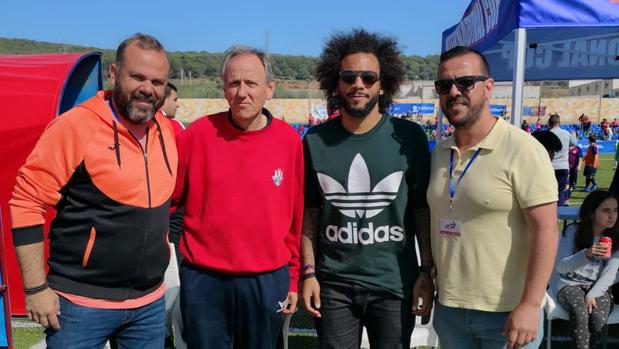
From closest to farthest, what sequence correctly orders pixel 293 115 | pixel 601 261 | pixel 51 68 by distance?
pixel 601 261, pixel 51 68, pixel 293 115

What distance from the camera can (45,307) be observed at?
2.11 metres

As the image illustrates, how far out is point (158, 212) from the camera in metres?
2.29

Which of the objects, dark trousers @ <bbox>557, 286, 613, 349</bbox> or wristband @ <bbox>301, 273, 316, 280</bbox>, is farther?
dark trousers @ <bbox>557, 286, 613, 349</bbox>

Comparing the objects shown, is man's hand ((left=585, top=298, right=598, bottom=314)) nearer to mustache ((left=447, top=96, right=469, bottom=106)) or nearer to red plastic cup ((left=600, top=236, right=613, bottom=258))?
red plastic cup ((left=600, top=236, right=613, bottom=258))

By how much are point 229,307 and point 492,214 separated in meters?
1.25

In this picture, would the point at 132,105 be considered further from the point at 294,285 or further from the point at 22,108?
the point at 22,108

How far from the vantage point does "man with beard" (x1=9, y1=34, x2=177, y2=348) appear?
207 cm

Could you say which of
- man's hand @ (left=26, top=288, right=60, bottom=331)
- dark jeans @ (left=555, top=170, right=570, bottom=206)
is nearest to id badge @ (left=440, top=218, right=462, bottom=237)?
man's hand @ (left=26, top=288, right=60, bottom=331)

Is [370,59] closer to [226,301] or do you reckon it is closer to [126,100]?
[126,100]

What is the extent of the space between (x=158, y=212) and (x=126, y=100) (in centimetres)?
51

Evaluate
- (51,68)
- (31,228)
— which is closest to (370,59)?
(31,228)

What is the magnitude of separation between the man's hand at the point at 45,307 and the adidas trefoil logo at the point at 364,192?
4.28ft

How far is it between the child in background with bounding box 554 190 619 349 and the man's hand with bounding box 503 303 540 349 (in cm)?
195

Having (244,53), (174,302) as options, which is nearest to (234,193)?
(244,53)
